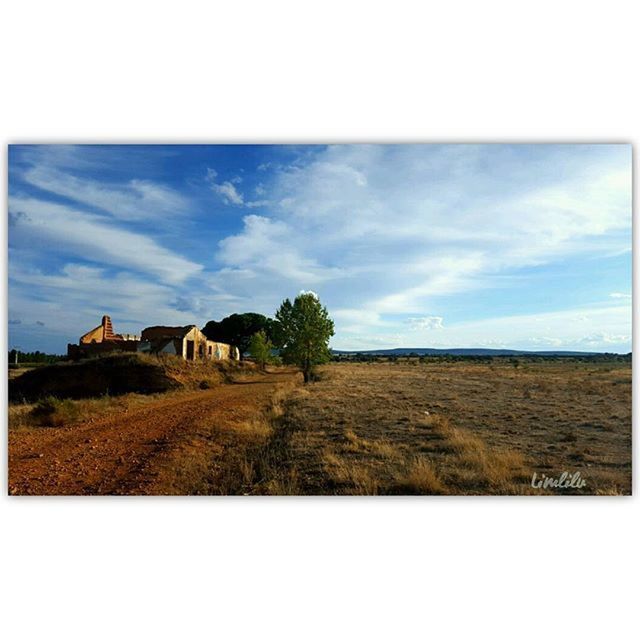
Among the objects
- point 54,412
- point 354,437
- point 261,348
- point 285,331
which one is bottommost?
point 354,437

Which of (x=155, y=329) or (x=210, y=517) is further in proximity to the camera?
(x=155, y=329)

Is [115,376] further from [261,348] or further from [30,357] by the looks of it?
[261,348]

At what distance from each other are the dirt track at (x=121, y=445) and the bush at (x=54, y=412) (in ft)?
0.47

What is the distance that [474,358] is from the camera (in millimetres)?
4168

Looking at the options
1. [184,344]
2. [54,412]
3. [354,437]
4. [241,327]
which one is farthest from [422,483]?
[54,412]

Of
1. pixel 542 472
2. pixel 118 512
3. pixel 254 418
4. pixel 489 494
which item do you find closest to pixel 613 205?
pixel 542 472

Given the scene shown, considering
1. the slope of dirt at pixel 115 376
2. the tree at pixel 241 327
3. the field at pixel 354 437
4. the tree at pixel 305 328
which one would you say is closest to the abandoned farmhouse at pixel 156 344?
the tree at pixel 241 327

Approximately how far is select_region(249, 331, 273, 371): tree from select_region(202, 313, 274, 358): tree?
40mm

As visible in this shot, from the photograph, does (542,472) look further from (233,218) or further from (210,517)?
(233,218)

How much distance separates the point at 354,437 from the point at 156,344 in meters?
2.38

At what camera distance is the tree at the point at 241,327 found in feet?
12.8

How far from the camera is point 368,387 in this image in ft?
18.5

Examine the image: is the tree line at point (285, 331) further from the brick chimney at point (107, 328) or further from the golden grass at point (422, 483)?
the golden grass at point (422, 483)
